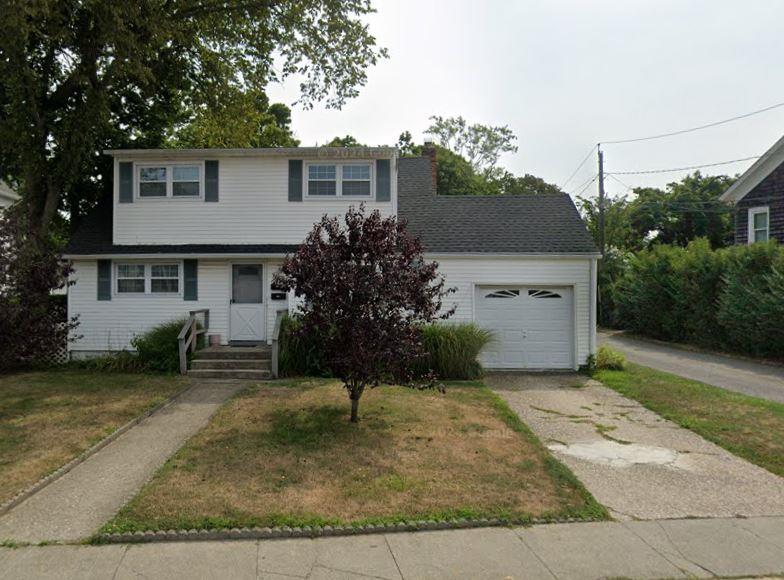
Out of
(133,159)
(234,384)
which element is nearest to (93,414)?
(234,384)

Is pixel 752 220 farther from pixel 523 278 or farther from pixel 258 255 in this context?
pixel 258 255

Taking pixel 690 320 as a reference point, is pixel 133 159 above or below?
above

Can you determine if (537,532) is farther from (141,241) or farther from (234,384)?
(141,241)

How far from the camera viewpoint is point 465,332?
38.9ft

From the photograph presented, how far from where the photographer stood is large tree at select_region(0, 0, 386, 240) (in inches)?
498

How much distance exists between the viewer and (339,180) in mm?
14203

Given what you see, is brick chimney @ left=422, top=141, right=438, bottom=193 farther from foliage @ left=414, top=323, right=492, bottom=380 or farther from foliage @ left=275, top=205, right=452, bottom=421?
foliage @ left=275, top=205, right=452, bottom=421

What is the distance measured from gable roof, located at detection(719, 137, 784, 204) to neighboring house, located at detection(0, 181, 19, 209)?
27984 mm

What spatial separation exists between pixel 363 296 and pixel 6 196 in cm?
2022

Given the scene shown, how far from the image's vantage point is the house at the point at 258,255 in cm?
1361

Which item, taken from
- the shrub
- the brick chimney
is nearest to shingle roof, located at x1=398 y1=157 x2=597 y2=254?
the brick chimney

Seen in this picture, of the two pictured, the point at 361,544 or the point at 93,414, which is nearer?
the point at 361,544

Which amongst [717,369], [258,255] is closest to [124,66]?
[258,255]

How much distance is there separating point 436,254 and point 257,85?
8.78m
